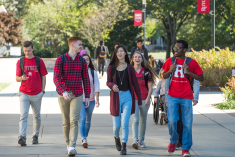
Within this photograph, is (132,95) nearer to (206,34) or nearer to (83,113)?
(83,113)

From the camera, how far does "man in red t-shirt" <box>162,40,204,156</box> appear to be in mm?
5281

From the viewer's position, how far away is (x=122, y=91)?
5.59 metres

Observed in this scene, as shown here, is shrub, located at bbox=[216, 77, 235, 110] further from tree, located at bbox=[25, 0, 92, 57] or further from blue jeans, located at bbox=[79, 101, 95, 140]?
tree, located at bbox=[25, 0, 92, 57]

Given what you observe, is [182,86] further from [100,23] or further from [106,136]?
[100,23]

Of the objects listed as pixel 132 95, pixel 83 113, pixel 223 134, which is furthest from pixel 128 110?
pixel 223 134

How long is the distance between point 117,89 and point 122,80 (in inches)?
7.8

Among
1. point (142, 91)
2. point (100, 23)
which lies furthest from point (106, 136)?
point (100, 23)

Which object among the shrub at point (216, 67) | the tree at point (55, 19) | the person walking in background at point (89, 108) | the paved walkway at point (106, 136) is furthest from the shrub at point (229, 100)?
the tree at point (55, 19)

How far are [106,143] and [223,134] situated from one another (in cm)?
237

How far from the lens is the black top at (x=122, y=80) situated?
5.58 m

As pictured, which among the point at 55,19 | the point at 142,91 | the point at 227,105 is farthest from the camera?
the point at 55,19

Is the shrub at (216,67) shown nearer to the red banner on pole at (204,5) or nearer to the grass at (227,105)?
the grass at (227,105)

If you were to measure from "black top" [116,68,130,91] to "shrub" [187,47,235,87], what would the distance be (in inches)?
341

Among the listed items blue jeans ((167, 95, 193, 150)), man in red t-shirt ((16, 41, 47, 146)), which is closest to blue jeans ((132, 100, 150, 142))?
blue jeans ((167, 95, 193, 150))
